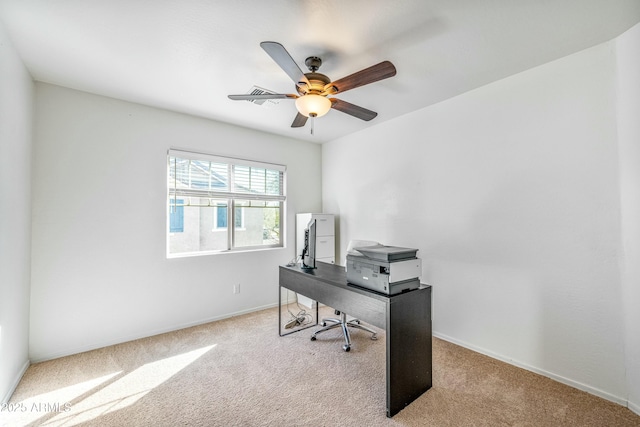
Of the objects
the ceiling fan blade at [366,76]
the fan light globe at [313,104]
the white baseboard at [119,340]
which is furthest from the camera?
the white baseboard at [119,340]

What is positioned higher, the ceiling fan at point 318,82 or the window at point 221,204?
the ceiling fan at point 318,82

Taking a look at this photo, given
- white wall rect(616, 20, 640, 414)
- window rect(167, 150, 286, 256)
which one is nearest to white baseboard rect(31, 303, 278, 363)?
window rect(167, 150, 286, 256)

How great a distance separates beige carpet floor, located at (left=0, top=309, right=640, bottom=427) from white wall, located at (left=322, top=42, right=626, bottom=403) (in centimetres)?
30

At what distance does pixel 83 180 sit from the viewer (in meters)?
2.68

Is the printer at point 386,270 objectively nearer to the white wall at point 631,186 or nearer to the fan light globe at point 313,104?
the fan light globe at point 313,104

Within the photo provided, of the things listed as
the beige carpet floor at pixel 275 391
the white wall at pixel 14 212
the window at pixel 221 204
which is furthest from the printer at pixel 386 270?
the white wall at pixel 14 212

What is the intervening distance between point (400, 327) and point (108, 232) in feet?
9.55

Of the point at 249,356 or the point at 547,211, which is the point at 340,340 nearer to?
the point at 249,356

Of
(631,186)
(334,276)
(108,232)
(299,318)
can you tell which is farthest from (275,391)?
(631,186)

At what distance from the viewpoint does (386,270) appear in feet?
6.03

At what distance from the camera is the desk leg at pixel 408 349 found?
1.80 meters

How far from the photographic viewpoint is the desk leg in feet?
5.90

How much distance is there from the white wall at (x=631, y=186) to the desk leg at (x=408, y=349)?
1.27m

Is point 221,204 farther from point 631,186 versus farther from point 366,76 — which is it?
point 631,186
